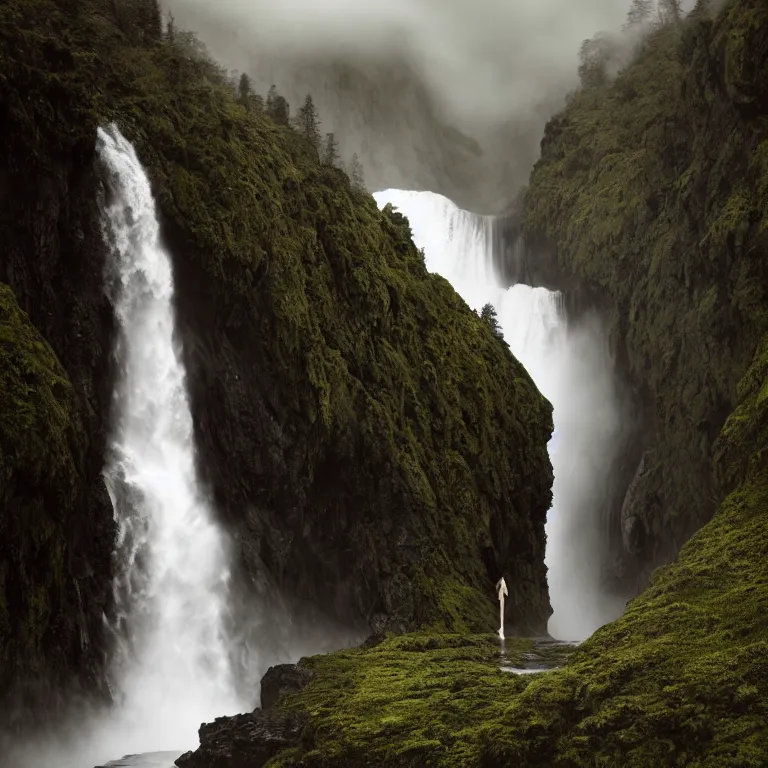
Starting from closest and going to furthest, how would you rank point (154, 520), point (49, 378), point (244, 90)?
1. point (49, 378)
2. point (154, 520)
3. point (244, 90)

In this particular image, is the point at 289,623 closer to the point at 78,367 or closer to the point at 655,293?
the point at 78,367

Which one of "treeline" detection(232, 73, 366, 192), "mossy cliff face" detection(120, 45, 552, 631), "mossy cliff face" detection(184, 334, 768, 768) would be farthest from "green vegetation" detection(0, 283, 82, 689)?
"treeline" detection(232, 73, 366, 192)

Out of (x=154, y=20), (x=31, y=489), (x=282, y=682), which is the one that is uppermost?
(x=154, y=20)

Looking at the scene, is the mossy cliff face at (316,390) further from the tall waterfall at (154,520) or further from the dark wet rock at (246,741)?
the dark wet rock at (246,741)

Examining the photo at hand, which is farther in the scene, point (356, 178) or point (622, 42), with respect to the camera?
point (622, 42)

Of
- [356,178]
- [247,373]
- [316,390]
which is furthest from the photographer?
[356,178]

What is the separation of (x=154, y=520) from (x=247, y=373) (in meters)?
7.86

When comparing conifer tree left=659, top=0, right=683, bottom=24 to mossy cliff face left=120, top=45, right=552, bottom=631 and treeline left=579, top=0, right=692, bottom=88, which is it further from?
mossy cliff face left=120, top=45, right=552, bottom=631

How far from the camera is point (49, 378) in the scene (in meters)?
26.7

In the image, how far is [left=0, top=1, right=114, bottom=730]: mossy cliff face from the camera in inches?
978

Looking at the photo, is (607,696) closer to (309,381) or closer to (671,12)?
(309,381)

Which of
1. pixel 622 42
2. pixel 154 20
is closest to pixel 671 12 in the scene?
pixel 622 42

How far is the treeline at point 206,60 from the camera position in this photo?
4322cm

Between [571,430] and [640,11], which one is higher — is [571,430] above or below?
below
